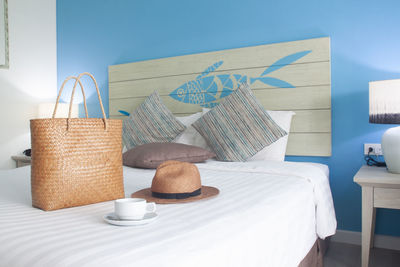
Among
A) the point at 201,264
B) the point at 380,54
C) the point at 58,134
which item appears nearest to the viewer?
the point at 201,264

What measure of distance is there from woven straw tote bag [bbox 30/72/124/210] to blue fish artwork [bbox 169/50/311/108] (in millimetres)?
1781

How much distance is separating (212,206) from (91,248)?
499mm

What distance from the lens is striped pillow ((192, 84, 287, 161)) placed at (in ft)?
8.00

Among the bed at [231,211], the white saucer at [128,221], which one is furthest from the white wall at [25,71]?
the white saucer at [128,221]

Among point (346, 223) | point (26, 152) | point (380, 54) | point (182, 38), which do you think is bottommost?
point (346, 223)

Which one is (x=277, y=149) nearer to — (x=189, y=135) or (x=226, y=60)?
(x=189, y=135)

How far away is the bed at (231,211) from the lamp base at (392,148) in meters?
0.38

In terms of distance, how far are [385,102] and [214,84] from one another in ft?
4.59

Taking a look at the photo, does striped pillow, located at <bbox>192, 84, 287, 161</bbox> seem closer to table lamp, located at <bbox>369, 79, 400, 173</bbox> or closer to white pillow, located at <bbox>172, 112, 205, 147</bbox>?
white pillow, located at <bbox>172, 112, 205, 147</bbox>

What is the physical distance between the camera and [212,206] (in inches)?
48.2

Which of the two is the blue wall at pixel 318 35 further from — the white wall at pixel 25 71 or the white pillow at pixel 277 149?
the white wall at pixel 25 71

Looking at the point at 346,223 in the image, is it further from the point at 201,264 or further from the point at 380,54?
the point at 201,264

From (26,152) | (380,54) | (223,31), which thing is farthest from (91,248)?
(26,152)

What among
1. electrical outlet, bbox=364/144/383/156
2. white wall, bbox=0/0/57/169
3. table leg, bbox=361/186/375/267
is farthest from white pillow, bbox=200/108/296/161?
white wall, bbox=0/0/57/169
